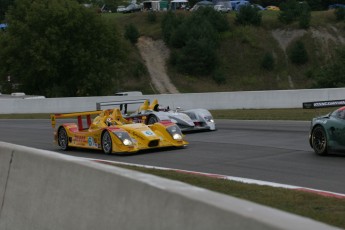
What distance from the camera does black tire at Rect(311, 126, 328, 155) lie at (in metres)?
13.7

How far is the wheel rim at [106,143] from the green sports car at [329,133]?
4801 mm

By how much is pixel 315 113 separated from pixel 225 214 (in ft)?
78.5

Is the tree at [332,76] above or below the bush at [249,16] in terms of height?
below

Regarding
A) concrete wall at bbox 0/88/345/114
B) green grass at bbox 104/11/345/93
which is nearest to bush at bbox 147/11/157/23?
green grass at bbox 104/11/345/93

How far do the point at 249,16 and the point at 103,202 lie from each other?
7546cm

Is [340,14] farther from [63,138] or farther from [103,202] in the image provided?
[103,202]

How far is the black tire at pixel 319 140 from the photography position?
1374 cm

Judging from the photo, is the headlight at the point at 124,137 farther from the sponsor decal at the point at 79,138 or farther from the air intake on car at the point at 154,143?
the sponsor decal at the point at 79,138

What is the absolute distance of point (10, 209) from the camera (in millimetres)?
6770

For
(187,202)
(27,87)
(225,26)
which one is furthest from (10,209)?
(225,26)

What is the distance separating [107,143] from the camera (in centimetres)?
1588

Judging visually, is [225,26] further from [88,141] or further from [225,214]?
[225,214]

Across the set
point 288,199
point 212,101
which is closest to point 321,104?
point 288,199

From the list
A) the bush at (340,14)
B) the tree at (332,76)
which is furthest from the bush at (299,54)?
the tree at (332,76)
